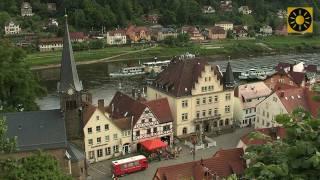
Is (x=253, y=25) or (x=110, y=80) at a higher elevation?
(x=253, y=25)

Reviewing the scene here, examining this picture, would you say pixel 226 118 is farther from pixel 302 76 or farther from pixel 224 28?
pixel 224 28

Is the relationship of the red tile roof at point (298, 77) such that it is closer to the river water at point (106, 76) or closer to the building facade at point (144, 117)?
the building facade at point (144, 117)

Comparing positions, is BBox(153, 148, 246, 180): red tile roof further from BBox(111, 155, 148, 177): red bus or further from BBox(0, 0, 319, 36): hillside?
BBox(0, 0, 319, 36): hillside

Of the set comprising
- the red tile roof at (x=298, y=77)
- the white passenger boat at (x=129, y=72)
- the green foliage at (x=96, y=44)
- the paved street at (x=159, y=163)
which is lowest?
the paved street at (x=159, y=163)

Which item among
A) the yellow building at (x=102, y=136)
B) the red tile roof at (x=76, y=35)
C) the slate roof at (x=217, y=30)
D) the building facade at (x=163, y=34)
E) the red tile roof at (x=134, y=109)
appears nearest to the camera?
the yellow building at (x=102, y=136)

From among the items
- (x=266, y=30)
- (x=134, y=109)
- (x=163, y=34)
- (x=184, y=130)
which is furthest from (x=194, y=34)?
(x=134, y=109)

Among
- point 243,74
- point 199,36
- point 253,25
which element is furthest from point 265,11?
point 243,74

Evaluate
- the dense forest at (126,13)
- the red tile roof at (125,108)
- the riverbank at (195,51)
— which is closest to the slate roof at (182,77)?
the red tile roof at (125,108)
